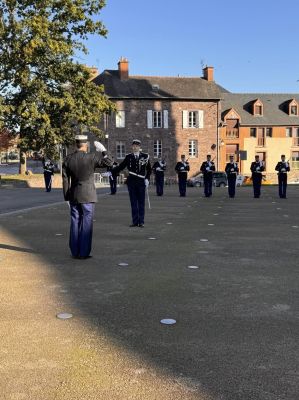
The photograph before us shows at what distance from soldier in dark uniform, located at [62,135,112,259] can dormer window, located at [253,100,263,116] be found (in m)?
55.8

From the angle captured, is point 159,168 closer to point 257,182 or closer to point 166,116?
point 257,182

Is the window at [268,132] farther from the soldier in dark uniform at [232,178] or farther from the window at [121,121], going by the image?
the soldier in dark uniform at [232,178]

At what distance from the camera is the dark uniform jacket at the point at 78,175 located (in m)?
7.21

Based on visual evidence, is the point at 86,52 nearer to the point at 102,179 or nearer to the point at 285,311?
the point at 102,179

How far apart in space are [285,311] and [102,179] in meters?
36.7

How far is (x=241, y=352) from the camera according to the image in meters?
3.67

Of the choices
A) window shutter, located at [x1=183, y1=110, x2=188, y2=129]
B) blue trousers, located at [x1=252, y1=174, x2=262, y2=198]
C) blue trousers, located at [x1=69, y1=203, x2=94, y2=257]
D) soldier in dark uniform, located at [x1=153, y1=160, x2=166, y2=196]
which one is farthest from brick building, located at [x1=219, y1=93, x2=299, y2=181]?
blue trousers, located at [x1=69, y1=203, x2=94, y2=257]

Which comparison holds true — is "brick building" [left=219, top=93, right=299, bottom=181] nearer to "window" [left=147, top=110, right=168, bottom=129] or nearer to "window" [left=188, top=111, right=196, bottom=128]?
"window" [left=188, top=111, right=196, bottom=128]

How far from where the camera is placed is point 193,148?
52.1 metres

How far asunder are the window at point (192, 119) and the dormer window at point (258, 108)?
1172 centimetres

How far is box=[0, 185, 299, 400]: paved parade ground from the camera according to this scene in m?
3.18

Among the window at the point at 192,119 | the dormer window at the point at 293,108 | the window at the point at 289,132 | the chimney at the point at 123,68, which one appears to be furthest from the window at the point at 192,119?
the dormer window at the point at 293,108

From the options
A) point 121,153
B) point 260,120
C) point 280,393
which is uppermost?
point 260,120

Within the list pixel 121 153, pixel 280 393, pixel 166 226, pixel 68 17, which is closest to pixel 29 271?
pixel 280 393
